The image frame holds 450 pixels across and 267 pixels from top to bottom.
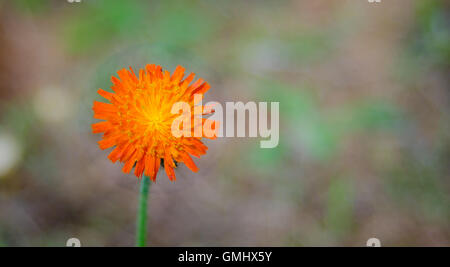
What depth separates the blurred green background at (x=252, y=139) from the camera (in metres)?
2.46

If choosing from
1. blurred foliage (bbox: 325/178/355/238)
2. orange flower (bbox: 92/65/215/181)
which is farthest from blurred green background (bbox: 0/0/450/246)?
orange flower (bbox: 92/65/215/181)

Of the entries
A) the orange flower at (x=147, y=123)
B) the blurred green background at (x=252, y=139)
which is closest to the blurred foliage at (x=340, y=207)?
the blurred green background at (x=252, y=139)

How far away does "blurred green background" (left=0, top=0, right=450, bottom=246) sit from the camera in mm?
2459

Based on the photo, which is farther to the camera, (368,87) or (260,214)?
(368,87)

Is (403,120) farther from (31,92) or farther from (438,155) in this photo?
Answer: (31,92)

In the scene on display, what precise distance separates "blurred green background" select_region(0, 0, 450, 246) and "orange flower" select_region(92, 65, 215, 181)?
3.53ft

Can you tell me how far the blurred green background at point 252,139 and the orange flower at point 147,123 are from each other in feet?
3.53

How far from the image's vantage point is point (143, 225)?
5.52 feet

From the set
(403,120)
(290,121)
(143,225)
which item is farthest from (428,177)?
(143,225)

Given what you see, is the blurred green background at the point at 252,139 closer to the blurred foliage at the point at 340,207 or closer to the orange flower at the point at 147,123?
the blurred foliage at the point at 340,207

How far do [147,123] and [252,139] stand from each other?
130 centimetres

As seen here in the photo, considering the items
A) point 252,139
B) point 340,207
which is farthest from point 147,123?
point 340,207

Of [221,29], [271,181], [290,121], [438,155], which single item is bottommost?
[271,181]

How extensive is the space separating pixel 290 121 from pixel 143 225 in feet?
4.26
